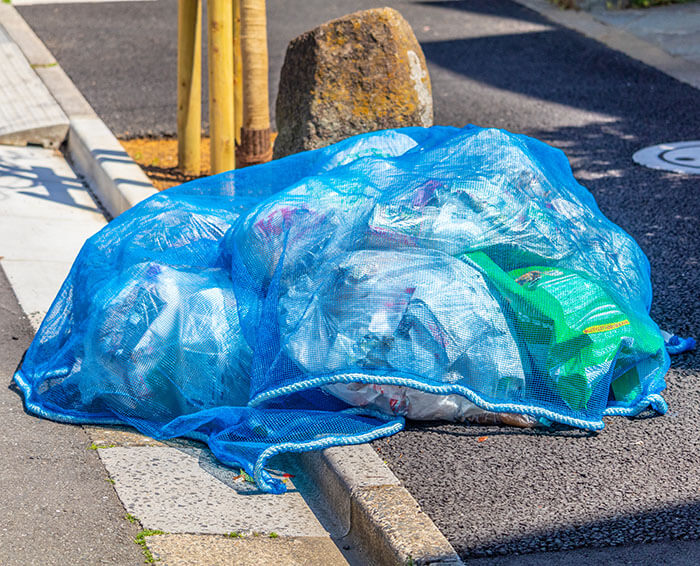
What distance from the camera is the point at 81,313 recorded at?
3816 millimetres

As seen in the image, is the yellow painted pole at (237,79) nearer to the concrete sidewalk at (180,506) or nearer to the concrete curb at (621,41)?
the concrete sidewalk at (180,506)

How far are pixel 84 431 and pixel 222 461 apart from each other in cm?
59

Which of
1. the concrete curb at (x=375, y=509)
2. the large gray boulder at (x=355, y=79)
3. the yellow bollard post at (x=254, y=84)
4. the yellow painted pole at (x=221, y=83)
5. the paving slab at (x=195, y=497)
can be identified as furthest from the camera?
the yellow painted pole at (x=221, y=83)

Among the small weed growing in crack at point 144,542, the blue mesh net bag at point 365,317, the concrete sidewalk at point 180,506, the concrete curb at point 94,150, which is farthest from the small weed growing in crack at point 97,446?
the concrete curb at point 94,150

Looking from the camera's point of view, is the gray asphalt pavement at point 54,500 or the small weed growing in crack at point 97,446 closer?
the gray asphalt pavement at point 54,500

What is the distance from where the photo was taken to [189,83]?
20.7 ft

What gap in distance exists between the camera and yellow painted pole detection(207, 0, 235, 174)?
562 centimetres

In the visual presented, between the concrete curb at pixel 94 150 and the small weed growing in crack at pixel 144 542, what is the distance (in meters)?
2.99

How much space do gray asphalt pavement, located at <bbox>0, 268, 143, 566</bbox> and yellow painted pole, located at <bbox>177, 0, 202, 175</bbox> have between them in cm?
298

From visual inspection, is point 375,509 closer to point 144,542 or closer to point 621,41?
point 144,542

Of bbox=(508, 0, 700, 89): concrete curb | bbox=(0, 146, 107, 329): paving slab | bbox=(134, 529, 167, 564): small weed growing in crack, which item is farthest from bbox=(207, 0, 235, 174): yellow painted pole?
bbox=(508, 0, 700, 89): concrete curb

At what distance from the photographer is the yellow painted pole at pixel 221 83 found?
18.5 ft

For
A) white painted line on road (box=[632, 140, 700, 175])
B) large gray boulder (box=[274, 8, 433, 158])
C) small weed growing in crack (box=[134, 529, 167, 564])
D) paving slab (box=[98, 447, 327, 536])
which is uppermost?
large gray boulder (box=[274, 8, 433, 158])

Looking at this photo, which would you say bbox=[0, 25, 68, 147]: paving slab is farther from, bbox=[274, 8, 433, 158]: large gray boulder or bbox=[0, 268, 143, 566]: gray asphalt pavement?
bbox=[0, 268, 143, 566]: gray asphalt pavement
